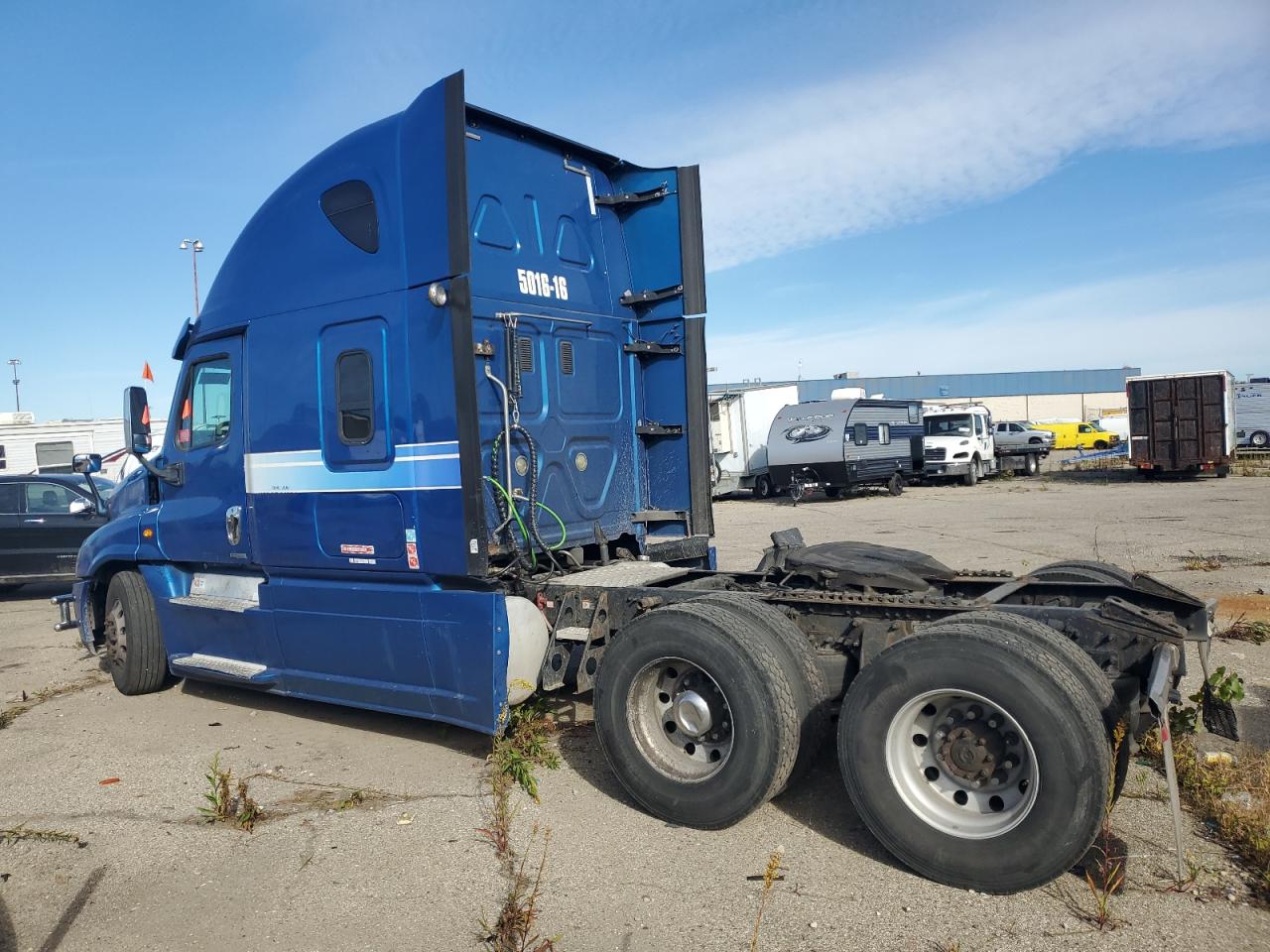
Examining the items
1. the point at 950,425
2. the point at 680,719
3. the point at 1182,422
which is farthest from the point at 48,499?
the point at 1182,422

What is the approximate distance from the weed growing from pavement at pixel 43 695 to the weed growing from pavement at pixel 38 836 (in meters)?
2.40

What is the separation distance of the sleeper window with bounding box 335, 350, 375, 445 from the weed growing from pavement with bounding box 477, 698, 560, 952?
1849 mm

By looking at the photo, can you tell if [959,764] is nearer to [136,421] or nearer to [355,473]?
[355,473]

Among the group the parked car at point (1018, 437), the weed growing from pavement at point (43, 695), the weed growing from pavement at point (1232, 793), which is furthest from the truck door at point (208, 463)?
the parked car at point (1018, 437)

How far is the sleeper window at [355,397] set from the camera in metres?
5.57

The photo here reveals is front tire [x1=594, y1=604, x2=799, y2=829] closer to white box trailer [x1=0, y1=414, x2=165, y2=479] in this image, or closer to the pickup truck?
the pickup truck

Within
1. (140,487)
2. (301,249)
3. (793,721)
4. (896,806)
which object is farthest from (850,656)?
(140,487)

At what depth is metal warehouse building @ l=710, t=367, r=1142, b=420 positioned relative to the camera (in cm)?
7000

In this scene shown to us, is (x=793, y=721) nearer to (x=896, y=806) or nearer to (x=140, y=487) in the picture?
(x=896, y=806)

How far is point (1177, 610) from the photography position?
14.9 feet

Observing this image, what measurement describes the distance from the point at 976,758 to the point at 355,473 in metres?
3.71

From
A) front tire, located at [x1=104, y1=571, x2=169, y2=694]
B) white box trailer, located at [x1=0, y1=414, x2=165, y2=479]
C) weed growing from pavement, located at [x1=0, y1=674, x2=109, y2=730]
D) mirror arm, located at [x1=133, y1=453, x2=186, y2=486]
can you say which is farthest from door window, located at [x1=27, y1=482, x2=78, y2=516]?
white box trailer, located at [x1=0, y1=414, x2=165, y2=479]

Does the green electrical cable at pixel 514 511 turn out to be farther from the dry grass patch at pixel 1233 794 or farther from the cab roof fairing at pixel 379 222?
the dry grass patch at pixel 1233 794

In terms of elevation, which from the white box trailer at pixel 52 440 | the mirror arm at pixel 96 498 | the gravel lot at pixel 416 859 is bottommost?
the gravel lot at pixel 416 859
